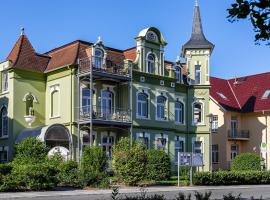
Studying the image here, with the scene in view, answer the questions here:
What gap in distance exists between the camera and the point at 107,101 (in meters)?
37.4

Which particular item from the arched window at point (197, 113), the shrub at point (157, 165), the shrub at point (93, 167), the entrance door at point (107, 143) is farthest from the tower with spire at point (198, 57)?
the shrub at point (93, 167)

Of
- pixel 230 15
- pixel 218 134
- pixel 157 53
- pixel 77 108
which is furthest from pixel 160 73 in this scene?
pixel 230 15

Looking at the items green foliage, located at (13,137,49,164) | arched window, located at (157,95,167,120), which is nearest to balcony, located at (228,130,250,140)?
arched window, located at (157,95,167,120)

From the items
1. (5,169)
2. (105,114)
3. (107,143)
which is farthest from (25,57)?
(5,169)

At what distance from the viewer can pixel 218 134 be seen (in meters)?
50.5

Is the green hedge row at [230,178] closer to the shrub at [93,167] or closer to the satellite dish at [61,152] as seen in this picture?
the shrub at [93,167]

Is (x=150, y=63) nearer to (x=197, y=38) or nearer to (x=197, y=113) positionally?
(x=197, y=38)

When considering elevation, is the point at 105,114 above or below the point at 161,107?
below

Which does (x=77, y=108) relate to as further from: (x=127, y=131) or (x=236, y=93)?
(x=236, y=93)

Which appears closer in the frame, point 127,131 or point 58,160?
point 58,160

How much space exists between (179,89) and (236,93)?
517 inches

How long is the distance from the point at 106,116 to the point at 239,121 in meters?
21.3

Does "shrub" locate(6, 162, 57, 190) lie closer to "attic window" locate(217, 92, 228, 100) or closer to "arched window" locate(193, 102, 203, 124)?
"arched window" locate(193, 102, 203, 124)

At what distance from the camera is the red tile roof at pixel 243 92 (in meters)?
51.2
